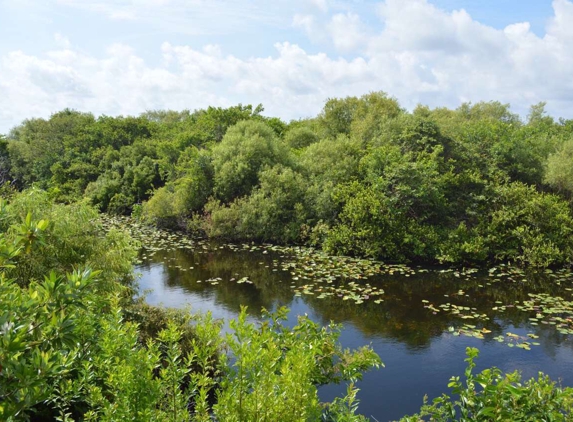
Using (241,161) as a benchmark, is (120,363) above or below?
below

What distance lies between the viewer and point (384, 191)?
19.8 meters

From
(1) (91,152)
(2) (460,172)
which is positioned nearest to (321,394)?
(2) (460,172)

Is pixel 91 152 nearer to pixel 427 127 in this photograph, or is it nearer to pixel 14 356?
pixel 427 127

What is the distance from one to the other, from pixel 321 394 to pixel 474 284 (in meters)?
9.41

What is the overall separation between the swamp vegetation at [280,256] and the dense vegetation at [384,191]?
10cm

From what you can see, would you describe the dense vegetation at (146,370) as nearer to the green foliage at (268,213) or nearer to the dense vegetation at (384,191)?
the dense vegetation at (384,191)

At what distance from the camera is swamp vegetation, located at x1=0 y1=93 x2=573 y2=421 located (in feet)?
12.5

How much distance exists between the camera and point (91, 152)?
1556 inches

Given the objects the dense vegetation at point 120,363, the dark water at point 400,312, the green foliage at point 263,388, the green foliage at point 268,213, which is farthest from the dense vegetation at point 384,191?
the green foliage at point 263,388

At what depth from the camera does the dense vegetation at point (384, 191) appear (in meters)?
18.8

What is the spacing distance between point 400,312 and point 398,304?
570 mm

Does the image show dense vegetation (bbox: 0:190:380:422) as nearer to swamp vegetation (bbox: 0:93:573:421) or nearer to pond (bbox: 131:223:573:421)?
swamp vegetation (bbox: 0:93:573:421)

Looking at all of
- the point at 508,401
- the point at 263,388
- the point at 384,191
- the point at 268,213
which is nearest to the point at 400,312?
the point at 384,191

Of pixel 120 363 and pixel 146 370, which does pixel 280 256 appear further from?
pixel 146 370
